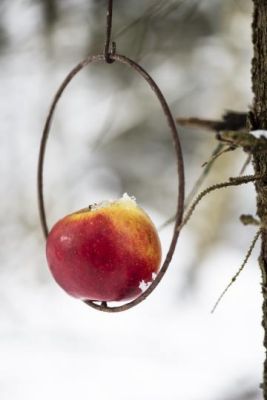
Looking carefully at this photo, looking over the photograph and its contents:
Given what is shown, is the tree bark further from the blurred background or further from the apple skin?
the blurred background

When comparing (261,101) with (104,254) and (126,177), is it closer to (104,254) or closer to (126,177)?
(104,254)

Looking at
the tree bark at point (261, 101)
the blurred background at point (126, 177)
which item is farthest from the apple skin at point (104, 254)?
the blurred background at point (126, 177)

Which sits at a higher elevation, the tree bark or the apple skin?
the tree bark

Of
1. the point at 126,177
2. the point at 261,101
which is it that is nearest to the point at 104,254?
the point at 261,101

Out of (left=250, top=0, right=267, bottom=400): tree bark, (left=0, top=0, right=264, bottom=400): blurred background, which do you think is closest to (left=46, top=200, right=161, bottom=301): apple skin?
(left=250, top=0, right=267, bottom=400): tree bark

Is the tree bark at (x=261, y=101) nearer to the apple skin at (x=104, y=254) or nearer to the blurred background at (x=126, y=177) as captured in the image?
the apple skin at (x=104, y=254)

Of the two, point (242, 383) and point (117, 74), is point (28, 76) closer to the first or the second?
point (117, 74)
